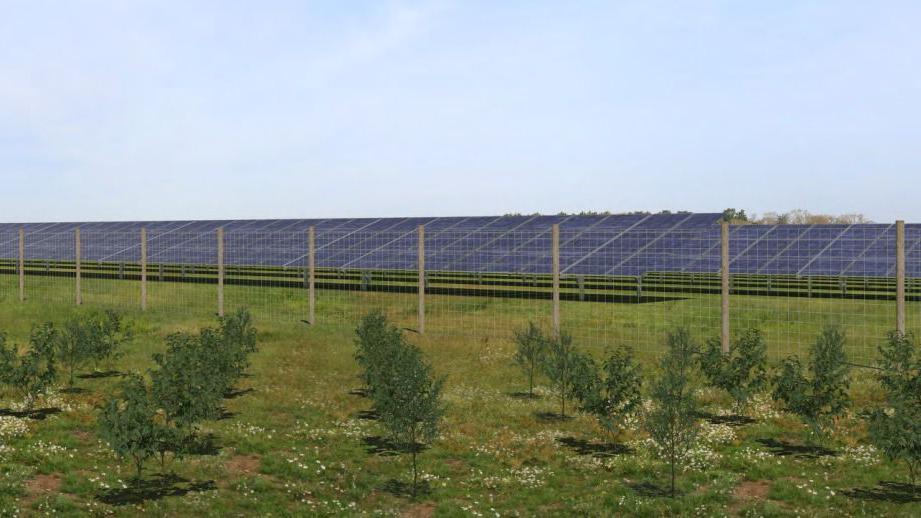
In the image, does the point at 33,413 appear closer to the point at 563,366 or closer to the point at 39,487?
the point at 39,487

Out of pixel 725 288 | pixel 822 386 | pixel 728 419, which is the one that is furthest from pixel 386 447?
pixel 725 288

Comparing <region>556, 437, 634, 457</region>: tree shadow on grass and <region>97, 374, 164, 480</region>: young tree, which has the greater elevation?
<region>97, 374, 164, 480</region>: young tree

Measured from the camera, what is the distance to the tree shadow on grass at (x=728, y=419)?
62.8ft

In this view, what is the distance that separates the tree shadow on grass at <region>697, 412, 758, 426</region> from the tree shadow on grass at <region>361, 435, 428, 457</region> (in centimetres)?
650

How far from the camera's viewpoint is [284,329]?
3108 centimetres

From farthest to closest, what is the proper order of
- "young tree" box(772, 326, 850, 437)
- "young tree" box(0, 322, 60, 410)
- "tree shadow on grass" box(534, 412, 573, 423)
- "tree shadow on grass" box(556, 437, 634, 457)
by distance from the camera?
"tree shadow on grass" box(534, 412, 573, 423), "young tree" box(0, 322, 60, 410), "tree shadow on grass" box(556, 437, 634, 457), "young tree" box(772, 326, 850, 437)

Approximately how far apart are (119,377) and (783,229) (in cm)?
2724

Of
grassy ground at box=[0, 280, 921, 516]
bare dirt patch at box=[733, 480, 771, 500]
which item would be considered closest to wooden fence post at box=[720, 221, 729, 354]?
grassy ground at box=[0, 280, 921, 516]

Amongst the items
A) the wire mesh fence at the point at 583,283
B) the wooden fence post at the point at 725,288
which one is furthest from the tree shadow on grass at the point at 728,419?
the wire mesh fence at the point at 583,283

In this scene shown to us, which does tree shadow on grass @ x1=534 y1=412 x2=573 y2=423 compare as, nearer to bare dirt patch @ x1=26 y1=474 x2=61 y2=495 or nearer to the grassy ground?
the grassy ground

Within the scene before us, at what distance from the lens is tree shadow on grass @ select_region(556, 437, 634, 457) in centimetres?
1720

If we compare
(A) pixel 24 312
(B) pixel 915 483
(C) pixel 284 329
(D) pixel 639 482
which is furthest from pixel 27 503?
(A) pixel 24 312

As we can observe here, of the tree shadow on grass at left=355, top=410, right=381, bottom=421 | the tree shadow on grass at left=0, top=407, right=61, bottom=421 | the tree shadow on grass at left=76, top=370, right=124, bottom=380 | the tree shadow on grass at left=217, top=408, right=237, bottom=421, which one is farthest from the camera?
the tree shadow on grass at left=76, top=370, right=124, bottom=380

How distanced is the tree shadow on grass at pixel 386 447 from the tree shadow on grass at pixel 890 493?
26.7ft
